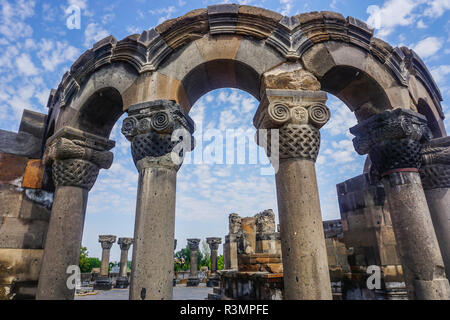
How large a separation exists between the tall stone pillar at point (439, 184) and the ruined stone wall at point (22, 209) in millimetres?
6227

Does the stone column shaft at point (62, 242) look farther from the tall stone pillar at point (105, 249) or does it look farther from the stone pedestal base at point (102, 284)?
the tall stone pillar at point (105, 249)

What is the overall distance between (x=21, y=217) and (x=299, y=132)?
4571mm

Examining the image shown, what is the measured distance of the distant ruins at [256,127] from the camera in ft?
9.73

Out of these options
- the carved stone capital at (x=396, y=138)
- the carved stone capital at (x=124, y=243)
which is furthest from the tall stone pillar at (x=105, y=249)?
the carved stone capital at (x=396, y=138)

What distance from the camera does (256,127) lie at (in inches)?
142

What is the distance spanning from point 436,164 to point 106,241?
67.6ft

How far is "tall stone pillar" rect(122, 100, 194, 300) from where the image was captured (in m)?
2.82

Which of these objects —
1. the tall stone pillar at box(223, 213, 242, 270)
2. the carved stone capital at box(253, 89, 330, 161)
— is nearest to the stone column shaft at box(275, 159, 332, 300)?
the carved stone capital at box(253, 89, 330, 161)

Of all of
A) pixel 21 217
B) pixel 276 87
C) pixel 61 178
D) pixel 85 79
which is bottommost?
pixel 21 217

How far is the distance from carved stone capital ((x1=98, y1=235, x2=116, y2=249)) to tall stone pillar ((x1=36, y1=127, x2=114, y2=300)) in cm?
1742

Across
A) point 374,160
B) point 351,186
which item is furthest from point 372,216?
point 374,160

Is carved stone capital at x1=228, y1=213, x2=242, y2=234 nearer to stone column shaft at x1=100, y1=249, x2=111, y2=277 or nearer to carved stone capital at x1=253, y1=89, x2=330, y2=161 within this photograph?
stone column shaft at x1=100, y1=249, x2=111, y2=277
